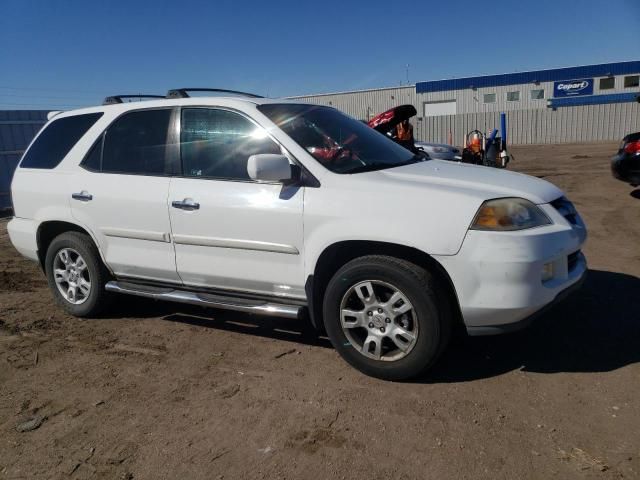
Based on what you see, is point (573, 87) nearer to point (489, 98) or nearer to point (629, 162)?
point (489, 98)

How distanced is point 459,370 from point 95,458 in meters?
2.25

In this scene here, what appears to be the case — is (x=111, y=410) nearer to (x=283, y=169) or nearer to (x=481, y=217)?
(x=283, y=169)

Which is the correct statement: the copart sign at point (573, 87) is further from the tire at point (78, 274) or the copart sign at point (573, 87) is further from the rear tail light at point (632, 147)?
the tire at point (78, 274)

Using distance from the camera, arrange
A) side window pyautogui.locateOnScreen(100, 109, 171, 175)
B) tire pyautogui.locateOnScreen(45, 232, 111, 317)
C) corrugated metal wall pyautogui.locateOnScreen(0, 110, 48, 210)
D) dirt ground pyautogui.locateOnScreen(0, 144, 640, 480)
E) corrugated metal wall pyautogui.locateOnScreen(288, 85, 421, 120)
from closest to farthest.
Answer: dirt ground pyautogui.locateOnScreen(0, 144, 640, 480)
side window pyautogui.locateOnScreen(100, 109, 171, 175)
tire pyautogui.locateOnScreen(45, 232, 111, 317)
corrugated metal wall pyautogui.locateOnScreen(0, 110, 48, 210)
corrugated metal wall pyautogui.locateOnScreen(288, 85, 421, 120)

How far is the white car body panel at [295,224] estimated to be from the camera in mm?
2979

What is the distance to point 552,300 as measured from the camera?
3111mm

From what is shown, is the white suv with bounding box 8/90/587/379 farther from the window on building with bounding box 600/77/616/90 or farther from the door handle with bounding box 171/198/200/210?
the window on building with bounding box 600/77/616/90

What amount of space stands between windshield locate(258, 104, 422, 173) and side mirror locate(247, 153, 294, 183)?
281 mm

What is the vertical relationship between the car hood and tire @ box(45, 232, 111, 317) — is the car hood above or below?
above

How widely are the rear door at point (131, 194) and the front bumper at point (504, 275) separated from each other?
222 cm

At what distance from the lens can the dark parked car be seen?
905 centimetres

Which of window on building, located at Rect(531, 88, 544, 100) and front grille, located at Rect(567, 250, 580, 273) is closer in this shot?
front grille, located at Rect(567, 250, 580, 273)

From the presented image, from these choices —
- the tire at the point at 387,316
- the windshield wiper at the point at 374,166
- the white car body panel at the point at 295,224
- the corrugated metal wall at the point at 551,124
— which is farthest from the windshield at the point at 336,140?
the corrugated metal wall at the point at 551,124

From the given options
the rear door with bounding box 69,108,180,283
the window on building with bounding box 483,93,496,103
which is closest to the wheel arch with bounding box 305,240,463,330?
the rear door with bounding box 69,108,180,283
